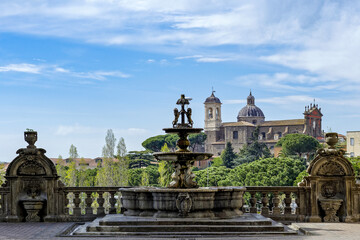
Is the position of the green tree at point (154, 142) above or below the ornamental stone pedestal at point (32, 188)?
above

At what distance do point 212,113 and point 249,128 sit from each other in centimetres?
1484

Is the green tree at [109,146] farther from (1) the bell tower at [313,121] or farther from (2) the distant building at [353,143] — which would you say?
(1) the bell tower at [313,121]

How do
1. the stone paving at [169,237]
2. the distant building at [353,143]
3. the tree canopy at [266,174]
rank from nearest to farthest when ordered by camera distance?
the stone paving at [169,237], the tree canopy at [266,174], the distant building at [353,143]

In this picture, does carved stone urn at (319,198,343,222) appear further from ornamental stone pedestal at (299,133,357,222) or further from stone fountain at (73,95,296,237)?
stone fountain at (73,95,296,237)

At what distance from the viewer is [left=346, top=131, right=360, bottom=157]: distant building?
109m

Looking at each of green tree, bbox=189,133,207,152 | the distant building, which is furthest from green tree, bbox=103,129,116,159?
green tree, bbox=189,133,207,152

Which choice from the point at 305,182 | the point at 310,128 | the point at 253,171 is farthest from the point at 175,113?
the point at 310,128

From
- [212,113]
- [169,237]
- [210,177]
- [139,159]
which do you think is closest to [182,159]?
[169,237]

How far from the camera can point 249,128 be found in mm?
163000

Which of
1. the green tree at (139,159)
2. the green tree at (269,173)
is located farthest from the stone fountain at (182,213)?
the green tree at (139,159)

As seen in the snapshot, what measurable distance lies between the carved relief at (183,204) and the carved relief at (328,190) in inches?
149

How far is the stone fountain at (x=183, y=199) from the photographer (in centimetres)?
1341

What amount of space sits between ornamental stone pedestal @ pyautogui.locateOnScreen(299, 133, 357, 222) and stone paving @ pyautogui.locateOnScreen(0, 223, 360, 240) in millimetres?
676

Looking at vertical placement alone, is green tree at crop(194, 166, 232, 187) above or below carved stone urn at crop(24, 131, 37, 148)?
below
